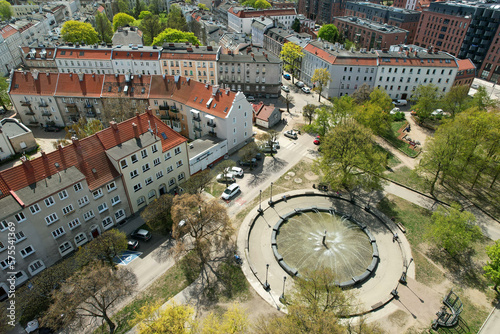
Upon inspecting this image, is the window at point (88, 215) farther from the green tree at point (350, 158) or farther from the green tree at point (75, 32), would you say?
the green tree at point (75, 32)

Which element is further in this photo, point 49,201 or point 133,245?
point 133,245

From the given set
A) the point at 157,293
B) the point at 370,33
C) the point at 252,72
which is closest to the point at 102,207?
the point at 157,293

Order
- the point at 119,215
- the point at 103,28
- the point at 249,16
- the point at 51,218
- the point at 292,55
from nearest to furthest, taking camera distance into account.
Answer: the point at 51,218 → the point at 119,215 → the point at 292,55 → the point at 103,28 → the point at 249,16

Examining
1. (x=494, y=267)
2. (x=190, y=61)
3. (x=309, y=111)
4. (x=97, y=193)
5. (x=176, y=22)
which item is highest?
(x=176, y=22)

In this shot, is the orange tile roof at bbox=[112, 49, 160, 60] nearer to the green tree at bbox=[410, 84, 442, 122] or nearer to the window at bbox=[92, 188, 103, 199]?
the window at bbox=[92, 188, 103, 199]

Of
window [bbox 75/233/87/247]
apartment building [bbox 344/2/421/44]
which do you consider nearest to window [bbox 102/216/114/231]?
window [bbox 75/233/87/247]

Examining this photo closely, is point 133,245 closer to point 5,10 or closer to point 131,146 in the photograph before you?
point 131,146
